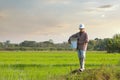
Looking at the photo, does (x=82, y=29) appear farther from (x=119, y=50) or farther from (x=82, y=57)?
(x=119, y=50)

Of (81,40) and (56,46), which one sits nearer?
(81,40)

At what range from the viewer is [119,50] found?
257 ft

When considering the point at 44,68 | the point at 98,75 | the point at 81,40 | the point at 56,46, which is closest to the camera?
the point at 98,75

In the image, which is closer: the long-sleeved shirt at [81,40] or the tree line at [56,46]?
the long-sleeved shirt at [81,40]

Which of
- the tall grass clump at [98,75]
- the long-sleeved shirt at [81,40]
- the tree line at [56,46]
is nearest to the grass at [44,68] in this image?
the tall grass clump at [98,75]

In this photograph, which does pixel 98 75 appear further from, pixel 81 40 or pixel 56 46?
pixel 56 46

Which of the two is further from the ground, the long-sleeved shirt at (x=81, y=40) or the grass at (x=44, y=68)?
the long-sleeved shirt at (x=81, y=40)

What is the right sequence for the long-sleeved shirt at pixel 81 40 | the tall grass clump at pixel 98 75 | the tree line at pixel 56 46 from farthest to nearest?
the tree line at pixel 56 46, the long-sleeved shirt at pixel 81 40, the tall grass clump at pixel 98 75

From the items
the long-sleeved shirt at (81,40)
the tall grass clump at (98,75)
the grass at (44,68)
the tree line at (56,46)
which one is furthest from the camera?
the tree line at (56,46)

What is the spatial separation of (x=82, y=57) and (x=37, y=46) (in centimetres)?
6927

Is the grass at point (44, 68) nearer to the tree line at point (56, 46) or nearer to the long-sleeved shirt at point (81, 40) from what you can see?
the long-sleeved shirt at point (81, 40)

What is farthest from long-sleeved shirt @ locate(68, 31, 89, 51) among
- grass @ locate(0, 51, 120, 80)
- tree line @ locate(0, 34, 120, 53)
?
tree line @ locate(0, 34, 120, 53)

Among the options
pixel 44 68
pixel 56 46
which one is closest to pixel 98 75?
pixel 44 68

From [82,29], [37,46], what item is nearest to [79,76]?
[82,29]
